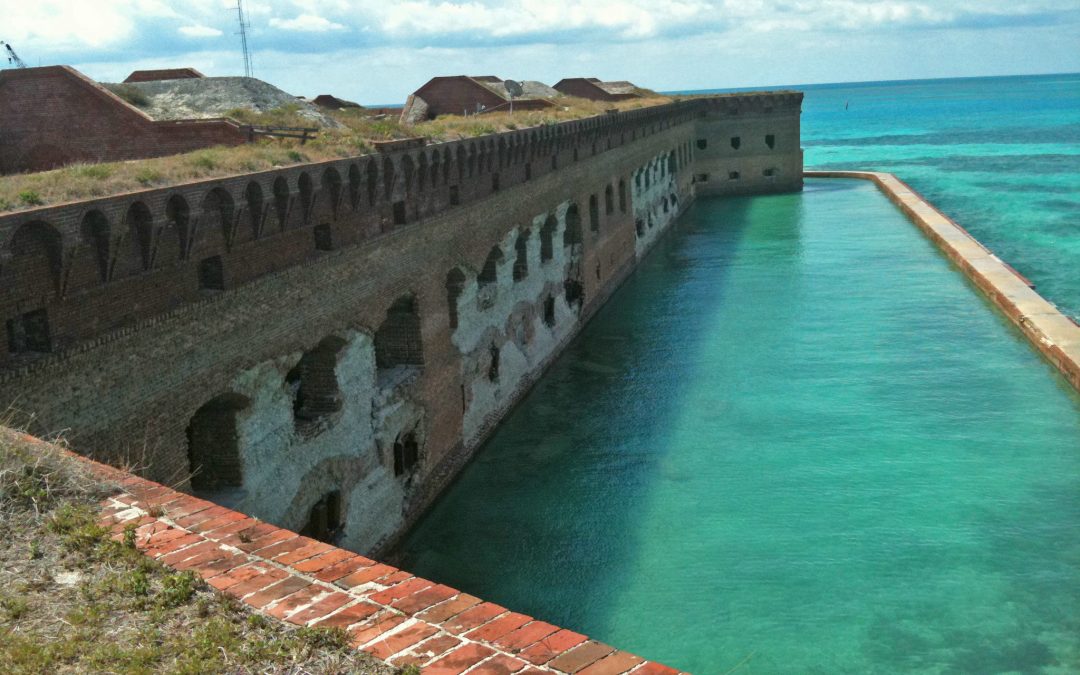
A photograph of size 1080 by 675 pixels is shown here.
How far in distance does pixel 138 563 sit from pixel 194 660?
0.86 meters

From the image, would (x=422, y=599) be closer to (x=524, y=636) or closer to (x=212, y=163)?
(x=524, y=636)

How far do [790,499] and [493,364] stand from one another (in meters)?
5.24

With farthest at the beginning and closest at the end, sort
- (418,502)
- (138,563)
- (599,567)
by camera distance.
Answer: (418,502) < (599,567) < (138,563)

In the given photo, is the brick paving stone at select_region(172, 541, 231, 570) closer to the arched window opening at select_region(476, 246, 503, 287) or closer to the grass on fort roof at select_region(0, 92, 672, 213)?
the grass on fort roof at select_region(0, 92, 672, 213)

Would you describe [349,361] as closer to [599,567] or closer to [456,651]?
[599,567]

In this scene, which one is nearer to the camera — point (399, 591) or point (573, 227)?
point (399, 591)

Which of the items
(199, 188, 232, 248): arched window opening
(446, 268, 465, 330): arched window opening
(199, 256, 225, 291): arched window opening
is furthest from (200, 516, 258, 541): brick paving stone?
(446, 268, 465, 330): arched window opening

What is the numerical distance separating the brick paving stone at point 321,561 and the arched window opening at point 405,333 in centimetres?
811

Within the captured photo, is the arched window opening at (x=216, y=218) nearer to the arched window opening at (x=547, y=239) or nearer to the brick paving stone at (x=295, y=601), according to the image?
the brick paving stone at (x=295, y=601)

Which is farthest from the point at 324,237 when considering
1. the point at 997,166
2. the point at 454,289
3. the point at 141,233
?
the point at 997,166

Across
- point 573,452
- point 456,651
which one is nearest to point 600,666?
point 456,651

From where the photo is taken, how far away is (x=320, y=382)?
11.0 metres

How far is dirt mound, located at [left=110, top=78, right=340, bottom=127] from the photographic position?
14844 mm

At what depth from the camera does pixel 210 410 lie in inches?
368
